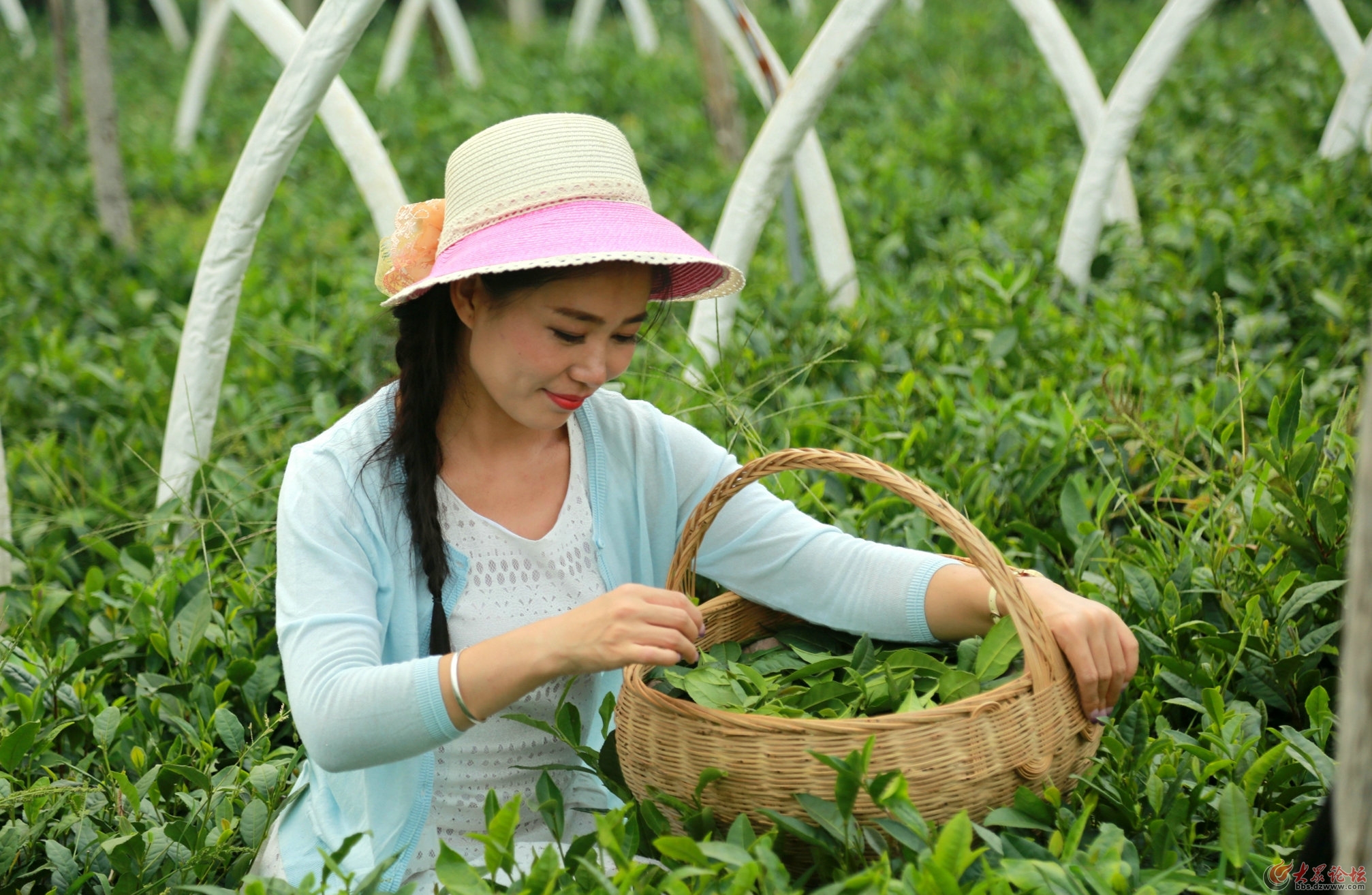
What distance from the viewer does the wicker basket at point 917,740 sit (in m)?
1.36

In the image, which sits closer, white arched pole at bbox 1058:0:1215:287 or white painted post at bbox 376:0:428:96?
white arched pole at bbox 1058:0:1215:287

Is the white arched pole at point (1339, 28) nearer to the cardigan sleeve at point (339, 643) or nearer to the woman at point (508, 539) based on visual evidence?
the woman at point (508, 539)

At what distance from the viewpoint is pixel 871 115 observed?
7.60 metres

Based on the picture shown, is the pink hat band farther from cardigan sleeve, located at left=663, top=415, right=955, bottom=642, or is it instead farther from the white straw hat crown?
cardigan sleeve, located at left=663, top=415, right=955, bottom=642

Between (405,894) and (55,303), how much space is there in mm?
4129

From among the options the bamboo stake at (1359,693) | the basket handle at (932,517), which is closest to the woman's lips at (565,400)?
the basket handle at (932,517)

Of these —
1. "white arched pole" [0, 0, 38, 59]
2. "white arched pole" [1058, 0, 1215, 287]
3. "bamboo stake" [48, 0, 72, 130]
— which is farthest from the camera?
"white arched pole" [0, 0, 38, 59]

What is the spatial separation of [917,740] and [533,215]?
31.2 inches

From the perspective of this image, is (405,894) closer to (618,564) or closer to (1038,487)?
(618,564)

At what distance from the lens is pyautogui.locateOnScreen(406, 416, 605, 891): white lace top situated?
1.71 m

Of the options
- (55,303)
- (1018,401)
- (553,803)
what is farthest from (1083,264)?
(55,303)

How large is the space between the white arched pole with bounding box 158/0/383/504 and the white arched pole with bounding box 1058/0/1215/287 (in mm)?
2264

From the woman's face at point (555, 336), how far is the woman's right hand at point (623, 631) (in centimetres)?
33

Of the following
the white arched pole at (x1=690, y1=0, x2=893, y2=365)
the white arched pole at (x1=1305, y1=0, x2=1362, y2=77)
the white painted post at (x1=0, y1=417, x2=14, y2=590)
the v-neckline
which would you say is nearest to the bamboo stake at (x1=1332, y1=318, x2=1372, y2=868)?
the v-neckline
